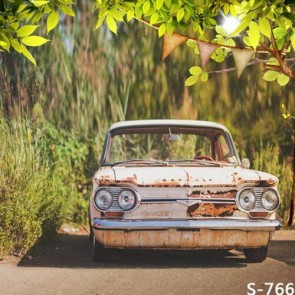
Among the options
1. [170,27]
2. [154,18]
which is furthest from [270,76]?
[154,18]

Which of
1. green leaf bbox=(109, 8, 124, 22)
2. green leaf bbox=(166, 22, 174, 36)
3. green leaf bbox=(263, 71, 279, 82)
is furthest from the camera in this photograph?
green leaf bbox=(263, 71, 279, 82)

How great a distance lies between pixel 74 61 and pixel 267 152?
3622 mm

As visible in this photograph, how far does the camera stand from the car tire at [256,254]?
7664 mm

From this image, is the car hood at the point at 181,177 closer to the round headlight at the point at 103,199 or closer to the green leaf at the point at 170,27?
the round headlight at the point at 103,199

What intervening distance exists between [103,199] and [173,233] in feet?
2.43

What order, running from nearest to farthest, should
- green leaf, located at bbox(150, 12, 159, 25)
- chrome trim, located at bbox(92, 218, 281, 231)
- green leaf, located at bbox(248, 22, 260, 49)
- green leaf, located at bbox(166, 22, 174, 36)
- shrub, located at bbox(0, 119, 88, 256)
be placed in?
green leaf, located at bbox(248, 22, 260, 49) < green leaf, located at bbox(150, 12, 159, 25) < green leaf, located at bbox(166, 22, 174, 36) < chrome trim, located at bbox(92, 218, 281, 231) < shrub, located at bbox(0, 119, 88, 256)

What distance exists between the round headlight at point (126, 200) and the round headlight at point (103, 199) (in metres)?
0.10

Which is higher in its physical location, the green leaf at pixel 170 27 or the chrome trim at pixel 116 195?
the green leaf at pixel 170 27

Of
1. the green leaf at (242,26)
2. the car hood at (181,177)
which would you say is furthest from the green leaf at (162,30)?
the car hood at (181,177)

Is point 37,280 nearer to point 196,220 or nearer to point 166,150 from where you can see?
point 196,220

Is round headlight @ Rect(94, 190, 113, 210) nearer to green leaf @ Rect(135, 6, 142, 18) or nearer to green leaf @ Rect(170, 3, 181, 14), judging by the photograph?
green leaf @ Rect(135, 6, 142, 18)

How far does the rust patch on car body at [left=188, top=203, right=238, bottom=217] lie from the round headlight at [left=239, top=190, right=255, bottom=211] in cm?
14

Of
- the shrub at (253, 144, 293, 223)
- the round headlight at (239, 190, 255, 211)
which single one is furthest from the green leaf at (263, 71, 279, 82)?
the shrub at (253, 144, 293, 223)

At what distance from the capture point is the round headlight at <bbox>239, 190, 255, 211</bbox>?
23.5 ft
